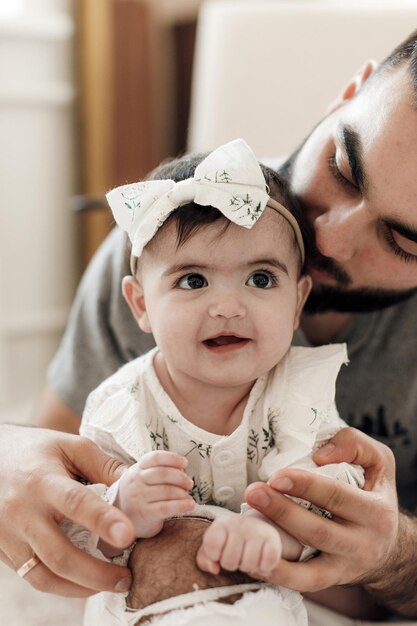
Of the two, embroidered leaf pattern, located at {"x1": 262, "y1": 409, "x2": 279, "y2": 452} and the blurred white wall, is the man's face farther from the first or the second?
the blurred white wall

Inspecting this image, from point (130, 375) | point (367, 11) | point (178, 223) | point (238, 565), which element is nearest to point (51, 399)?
point (130, 375)

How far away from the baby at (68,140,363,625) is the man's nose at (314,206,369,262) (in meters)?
0.09

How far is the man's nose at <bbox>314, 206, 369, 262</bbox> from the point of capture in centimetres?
110

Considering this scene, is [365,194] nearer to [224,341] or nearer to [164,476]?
[224,341]

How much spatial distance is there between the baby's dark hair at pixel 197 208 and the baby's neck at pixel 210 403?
7.2 inches

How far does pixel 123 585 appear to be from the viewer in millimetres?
875

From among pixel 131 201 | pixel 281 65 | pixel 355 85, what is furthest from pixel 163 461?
pixel 281 65

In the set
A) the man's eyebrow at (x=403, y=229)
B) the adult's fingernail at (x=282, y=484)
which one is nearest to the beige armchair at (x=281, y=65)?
the man's eyebrow at (x=403, y=229)

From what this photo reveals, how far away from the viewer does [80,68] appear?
103 inches

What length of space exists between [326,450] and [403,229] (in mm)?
328

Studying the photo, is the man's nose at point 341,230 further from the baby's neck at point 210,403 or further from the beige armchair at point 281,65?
the beige armchair at point 281,65

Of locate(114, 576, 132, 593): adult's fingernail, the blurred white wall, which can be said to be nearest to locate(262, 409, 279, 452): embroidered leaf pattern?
locate(114, 576, 132, 593): adult's fingernail

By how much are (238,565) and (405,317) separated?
0.64 m

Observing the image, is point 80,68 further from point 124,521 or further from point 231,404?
point 124,521
